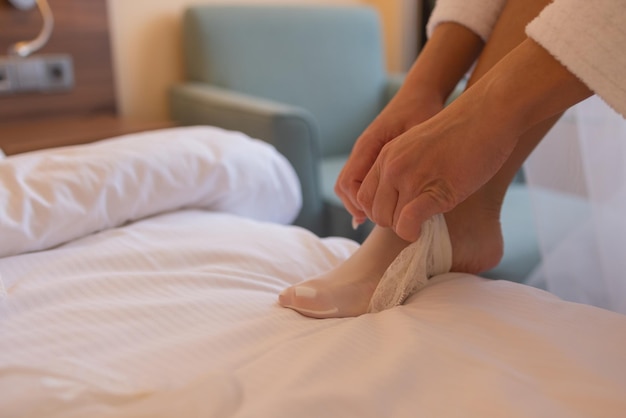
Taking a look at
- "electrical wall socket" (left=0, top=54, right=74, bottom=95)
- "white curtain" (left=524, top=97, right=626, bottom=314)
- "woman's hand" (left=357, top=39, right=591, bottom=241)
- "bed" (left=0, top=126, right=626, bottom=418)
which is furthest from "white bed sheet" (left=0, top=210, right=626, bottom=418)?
"electrical wall socket" (left=0, top=54, right=74, bottom=95)

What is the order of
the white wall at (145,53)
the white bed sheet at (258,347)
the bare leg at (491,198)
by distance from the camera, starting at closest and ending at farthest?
1. the white bed sheet at (258,347)
2. the bare leg at (491,198)
3. the white wall at (145,53)

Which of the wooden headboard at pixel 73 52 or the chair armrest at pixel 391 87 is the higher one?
the wooden headboard at pixel 73 52

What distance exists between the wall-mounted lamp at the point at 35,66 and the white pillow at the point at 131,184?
0.71 metres

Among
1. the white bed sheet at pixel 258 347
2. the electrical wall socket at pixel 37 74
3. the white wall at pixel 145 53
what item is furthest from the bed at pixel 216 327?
the white wall at pixel 145 53

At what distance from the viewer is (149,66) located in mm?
A: 1981

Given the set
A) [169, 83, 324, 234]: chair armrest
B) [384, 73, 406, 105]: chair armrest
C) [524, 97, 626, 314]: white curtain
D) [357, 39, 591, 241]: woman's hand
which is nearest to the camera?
[357, 39, 591, 241]: woman's hand

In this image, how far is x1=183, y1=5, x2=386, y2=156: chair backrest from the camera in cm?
195

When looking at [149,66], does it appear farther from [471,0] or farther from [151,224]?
[471,0]

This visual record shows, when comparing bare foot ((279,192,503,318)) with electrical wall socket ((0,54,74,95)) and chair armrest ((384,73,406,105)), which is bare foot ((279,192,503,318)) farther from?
chair armrest ((384,73,406,105))

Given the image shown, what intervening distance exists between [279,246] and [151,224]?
19cm

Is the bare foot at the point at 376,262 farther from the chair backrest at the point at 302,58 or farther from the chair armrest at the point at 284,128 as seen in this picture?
the chair backrest at the point at 302,58

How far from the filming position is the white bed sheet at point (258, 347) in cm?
48

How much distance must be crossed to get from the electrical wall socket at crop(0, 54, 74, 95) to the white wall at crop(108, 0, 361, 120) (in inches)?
6.8

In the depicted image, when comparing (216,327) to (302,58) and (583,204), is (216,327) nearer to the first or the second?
(583,204)
